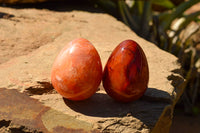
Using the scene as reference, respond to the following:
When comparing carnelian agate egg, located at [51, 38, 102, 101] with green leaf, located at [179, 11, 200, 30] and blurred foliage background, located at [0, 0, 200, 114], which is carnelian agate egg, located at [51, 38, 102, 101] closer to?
blurred foliage background, located at [0, 0, 200, 114]

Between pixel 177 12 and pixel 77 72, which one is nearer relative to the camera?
pixel 77 72

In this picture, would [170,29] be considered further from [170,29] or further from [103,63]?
[103,63]

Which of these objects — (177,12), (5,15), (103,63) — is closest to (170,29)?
(177,12)

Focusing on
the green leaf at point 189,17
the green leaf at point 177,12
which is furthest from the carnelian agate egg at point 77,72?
the green leaf at point 189,17

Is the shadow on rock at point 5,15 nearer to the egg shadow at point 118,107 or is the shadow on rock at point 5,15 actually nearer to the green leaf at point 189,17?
the egg shadow at point 118,107

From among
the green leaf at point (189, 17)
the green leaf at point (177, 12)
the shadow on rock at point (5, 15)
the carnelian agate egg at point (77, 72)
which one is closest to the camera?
the carnelian agate egg at point (77, 72)

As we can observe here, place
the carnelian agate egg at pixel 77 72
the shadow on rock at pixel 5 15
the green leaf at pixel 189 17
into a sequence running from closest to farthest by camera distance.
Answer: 1. the carnelian agate egg at pixel 77 72
2. the shadow on rock at pixel 5 15
3. the green leaf at pixel 189 17
